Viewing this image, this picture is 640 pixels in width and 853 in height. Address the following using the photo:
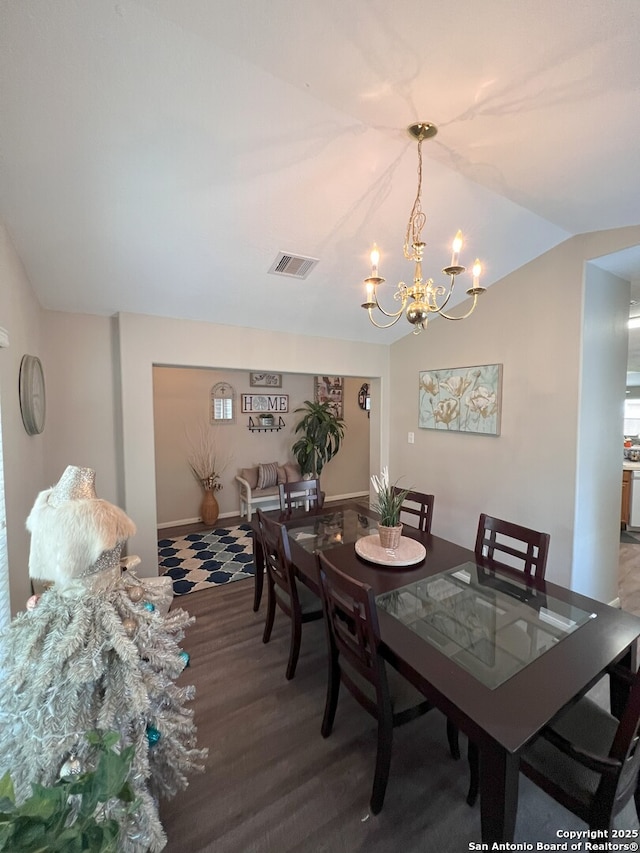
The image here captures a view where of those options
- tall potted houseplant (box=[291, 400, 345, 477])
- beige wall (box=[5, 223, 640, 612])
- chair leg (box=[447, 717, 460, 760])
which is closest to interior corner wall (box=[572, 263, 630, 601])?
beige wall (box=[5, 223, 640, 612])

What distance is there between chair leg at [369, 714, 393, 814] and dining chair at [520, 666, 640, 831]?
0.45m

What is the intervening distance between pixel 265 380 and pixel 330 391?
1.14 m

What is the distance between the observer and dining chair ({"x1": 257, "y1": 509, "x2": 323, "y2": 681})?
6.43ft

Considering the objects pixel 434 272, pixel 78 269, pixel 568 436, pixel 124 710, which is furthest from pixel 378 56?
pixel 568 436

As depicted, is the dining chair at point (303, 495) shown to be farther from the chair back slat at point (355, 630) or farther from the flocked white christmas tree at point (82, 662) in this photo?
the flocked white christmas tree at point (82, 662)

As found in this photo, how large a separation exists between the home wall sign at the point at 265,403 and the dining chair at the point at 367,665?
393cm

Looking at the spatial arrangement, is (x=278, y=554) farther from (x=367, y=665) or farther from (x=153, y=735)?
(x=153, y=735)

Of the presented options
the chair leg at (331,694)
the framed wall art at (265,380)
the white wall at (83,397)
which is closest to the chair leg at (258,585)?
the chair leg at (331,694)

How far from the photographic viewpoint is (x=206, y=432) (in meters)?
4.99

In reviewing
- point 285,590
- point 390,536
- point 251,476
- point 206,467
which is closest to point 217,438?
point 206,467

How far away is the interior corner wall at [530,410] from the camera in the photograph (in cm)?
247

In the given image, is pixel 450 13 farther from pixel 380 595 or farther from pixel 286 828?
pixel 286 828

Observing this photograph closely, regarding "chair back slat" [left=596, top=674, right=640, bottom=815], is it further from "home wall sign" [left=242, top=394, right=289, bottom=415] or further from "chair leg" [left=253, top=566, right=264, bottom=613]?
"home wall sign" [left=242, top=394, right=289, bottom=415]

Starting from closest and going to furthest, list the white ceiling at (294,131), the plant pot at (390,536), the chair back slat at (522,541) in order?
1. the white ceiling at (294,131)
2. the chair back slat at (522,541)
3. the plant pot at (390,536)
